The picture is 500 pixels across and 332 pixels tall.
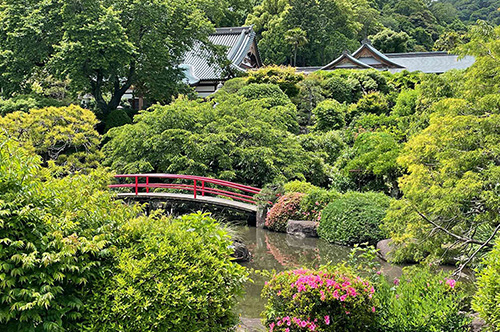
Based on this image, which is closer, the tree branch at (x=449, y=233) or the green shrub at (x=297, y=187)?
the tree branch at (x=449, y=233)

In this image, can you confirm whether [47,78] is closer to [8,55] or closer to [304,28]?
[8,55]

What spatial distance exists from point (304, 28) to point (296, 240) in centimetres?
3563

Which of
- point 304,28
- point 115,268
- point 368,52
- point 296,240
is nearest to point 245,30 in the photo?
point 368,52

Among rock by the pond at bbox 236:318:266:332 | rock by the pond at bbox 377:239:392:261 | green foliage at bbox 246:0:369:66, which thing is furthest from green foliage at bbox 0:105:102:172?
green foliage at bbox 246:0:369:66

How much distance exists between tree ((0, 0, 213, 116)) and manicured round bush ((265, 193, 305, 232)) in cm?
906

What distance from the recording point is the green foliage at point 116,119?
18.8m

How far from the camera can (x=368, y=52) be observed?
34.2m

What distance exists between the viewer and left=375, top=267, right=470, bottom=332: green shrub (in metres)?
4.16

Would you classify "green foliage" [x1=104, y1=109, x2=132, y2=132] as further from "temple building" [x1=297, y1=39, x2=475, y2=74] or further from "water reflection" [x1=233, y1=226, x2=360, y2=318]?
"temple building" [x1=297, y1=39, x2=475, y2=74]

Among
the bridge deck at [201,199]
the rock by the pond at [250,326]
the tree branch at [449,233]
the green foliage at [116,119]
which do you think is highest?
the tree branch at [449,233]

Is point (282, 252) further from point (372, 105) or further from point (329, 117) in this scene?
point (372, 105)

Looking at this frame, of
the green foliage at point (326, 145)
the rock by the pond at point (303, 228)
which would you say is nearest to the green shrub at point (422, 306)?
the rock by the pond at point (303, 228)

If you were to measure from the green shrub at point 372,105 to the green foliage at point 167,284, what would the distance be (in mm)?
18226

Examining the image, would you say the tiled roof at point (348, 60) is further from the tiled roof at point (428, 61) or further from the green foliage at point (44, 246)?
the green foliage at point (44, 246)
